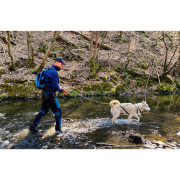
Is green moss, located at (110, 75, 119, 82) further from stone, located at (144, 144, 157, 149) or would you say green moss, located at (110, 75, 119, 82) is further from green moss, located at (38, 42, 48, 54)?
stone, located at (144, 144, 157, 149)

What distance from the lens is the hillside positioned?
13172mm

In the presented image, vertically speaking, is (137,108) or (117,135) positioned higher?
(137,108)

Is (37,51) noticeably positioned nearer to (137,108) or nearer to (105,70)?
(105,70)

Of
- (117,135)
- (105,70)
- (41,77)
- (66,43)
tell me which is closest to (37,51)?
(66,43)

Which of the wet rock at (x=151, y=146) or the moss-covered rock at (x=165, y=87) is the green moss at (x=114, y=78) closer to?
the moss-covered rock at (x=165, y=87)

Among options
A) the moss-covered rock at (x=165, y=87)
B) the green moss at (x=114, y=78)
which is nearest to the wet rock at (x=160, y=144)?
the green moss at (x=114, y=78)

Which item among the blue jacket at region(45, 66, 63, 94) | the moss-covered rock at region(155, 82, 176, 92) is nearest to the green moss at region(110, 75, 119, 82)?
the moss-covered rock at region(155, 82, 176, 92)

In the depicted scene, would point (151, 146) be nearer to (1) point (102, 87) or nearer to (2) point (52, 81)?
(2) point (52, 81)

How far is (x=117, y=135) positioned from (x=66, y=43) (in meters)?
16.2

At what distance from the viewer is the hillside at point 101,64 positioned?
13.2 m

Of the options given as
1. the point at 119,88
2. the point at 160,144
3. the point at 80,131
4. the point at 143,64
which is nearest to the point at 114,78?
the point at 119,88

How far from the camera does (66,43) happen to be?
749 inches

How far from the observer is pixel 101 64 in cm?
1773

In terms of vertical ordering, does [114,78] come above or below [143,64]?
below
